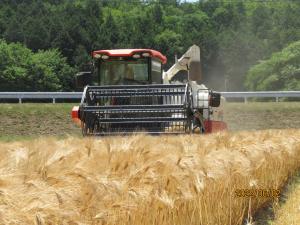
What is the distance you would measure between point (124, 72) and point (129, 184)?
9.79m

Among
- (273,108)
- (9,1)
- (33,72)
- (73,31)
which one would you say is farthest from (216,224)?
(9,1)

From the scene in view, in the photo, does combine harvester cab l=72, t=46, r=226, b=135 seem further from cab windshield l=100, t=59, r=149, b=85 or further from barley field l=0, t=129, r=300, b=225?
barley field l=0, t=129, r=300, b=225

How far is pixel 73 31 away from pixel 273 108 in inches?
1627

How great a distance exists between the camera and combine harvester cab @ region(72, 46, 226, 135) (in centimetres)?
1102

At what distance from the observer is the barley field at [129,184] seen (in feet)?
8.76

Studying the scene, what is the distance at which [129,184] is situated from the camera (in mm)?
3334

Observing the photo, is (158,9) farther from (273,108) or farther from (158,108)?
(158,108)

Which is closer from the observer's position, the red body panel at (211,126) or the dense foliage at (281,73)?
the red body panel at (211,126)

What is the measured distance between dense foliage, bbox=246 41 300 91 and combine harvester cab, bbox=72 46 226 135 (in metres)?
44.4

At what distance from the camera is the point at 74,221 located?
2664mm
